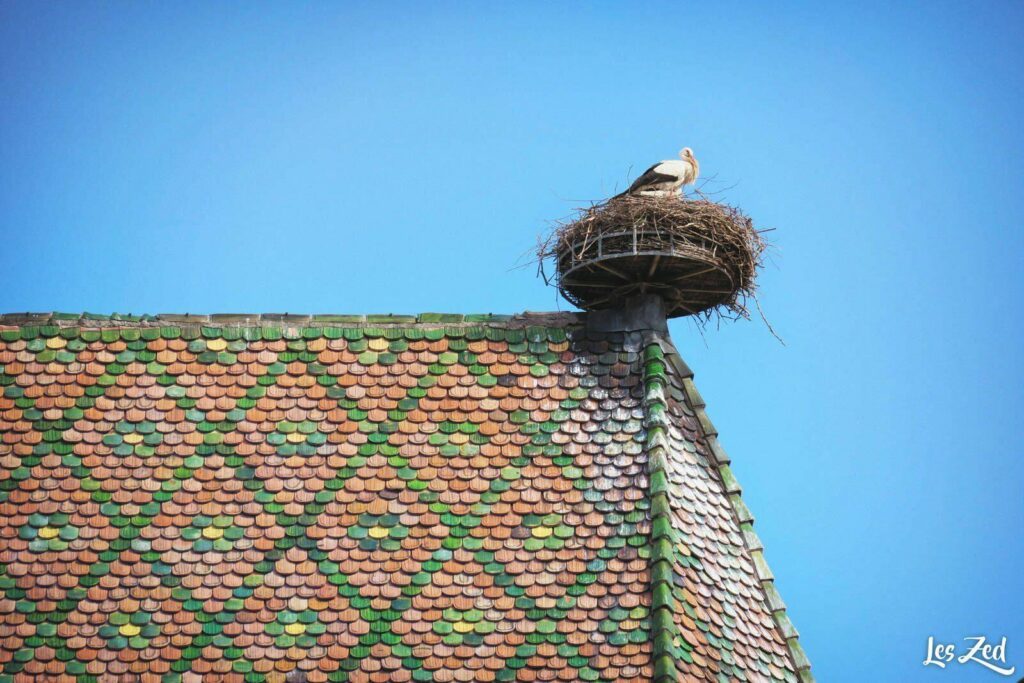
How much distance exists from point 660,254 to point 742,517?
2464 millimetres

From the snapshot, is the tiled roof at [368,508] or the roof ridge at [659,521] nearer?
the roof ridge at [659,521]

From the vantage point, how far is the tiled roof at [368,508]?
13.9 m

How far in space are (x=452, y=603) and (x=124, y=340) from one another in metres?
4.09

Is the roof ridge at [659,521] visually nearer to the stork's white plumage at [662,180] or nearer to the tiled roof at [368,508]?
the tiled roof at [368,508]

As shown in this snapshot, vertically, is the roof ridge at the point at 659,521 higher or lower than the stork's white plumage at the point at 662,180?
lower

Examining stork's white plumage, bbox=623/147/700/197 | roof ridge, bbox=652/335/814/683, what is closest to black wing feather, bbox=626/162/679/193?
stork's white plumage, bbox=623/147/700/197

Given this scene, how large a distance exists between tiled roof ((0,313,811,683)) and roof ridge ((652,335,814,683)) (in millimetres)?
21

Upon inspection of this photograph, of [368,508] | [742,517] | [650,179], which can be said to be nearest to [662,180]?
[650,179]

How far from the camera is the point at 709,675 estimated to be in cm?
1380

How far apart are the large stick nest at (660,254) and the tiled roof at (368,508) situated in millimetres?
515

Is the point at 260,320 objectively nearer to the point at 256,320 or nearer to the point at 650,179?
the point at 256,320

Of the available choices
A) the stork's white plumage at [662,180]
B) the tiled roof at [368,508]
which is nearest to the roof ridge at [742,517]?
the tiled roof at [368,508]

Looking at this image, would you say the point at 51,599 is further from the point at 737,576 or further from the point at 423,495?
the point at 737,576

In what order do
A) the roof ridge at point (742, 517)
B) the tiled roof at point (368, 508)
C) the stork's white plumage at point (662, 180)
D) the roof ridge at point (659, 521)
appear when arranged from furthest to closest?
1. the stork's white plumage at point (662, 180)
2. the roof ridge at point (742, 517)
3. the tiled roof at point (368, 508)
4. the roof ridge at point (659, 521)
